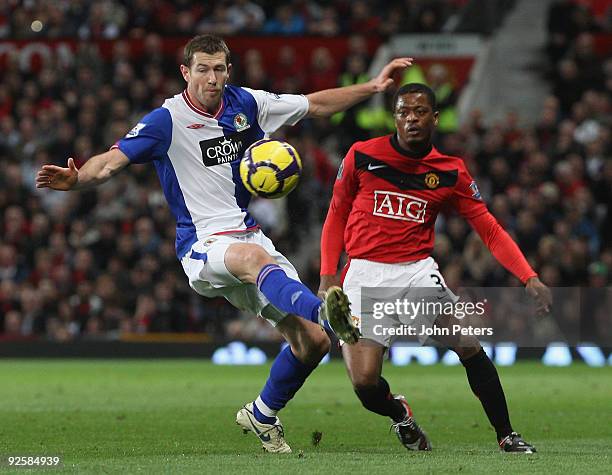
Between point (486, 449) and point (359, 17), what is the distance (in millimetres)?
15273

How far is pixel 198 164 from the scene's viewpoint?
8.23 meters

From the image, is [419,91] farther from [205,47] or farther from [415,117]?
[205,47]

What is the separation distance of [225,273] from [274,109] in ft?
4.22

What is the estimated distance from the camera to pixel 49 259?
19734 millimetres

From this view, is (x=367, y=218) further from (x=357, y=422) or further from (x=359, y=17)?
(x=359, y=17)

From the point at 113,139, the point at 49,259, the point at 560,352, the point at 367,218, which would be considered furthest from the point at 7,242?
the point at 367,218

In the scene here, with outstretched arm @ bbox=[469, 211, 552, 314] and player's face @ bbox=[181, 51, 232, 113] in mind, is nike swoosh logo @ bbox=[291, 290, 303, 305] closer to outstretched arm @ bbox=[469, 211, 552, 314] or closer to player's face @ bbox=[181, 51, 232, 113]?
outstretched arm @ bbox=[469, 211, 552, 314]

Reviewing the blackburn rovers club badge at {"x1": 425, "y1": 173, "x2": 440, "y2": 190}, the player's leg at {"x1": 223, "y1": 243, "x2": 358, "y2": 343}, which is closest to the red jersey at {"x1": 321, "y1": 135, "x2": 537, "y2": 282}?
the blackburn rovers club badge at {"x1": 425, "y1": 173, "x2": 440, "y2": 190}

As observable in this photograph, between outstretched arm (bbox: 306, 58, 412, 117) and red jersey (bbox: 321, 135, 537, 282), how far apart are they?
0.34 meters

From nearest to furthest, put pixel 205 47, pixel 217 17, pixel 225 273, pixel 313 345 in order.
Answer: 1. pixel 225 273
2. pixel 313 345
3. pixel 205 47
4. pixel 217 17

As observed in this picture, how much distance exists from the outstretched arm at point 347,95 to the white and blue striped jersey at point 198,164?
0.60 m

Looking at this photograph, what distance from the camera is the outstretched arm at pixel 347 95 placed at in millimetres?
8578

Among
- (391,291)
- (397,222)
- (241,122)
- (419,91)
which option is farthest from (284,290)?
(419,91)

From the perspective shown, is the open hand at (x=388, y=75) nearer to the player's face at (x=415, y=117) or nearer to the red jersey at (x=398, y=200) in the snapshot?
the player's face at (x=415, y=117)
